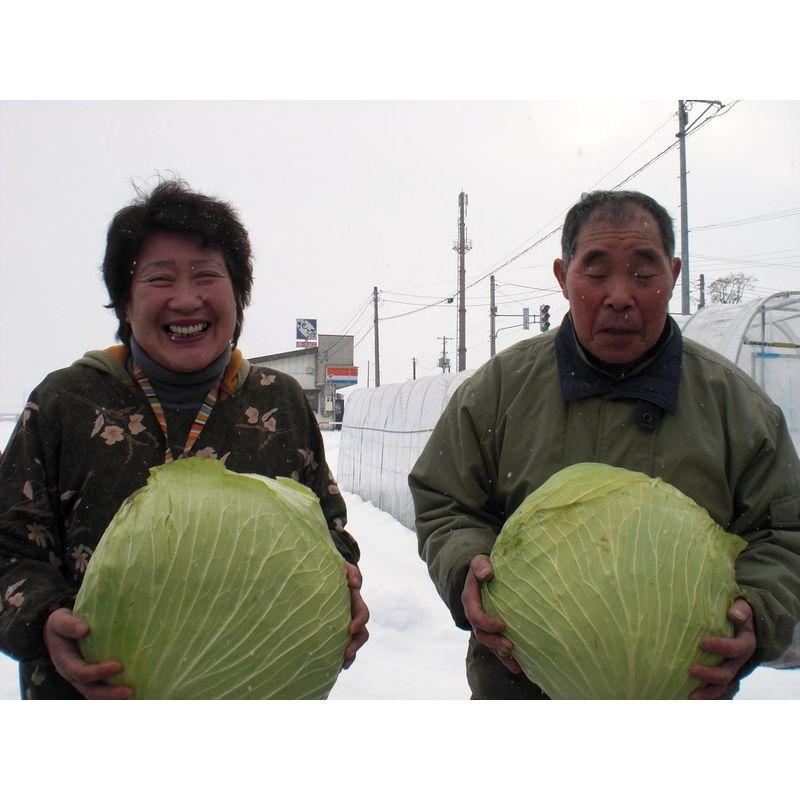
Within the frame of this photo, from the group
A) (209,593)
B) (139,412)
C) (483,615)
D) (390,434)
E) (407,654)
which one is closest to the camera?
(209,593)

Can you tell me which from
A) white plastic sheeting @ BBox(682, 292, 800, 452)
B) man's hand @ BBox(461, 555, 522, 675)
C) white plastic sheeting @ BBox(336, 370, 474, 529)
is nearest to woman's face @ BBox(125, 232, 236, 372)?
man's hand @ BBox(461, 555, 522, 675)

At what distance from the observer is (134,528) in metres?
1.30

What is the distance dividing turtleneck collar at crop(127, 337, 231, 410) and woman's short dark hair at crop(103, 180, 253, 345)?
0.17 m

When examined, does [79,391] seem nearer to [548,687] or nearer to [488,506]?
[488,506]

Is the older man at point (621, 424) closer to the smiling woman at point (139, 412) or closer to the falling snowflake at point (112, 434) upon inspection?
the smiling woman at point (139, 412)

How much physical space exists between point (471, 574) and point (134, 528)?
77 cm

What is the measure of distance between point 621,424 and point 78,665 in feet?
4.50

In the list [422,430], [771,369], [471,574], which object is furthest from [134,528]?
[422,430]

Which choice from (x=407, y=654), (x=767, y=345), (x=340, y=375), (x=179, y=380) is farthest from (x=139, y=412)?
(x=767, y=345)

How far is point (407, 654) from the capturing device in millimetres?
4062

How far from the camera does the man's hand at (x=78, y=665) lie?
1280 mm

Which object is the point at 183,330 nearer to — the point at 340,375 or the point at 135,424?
the point at 135,424

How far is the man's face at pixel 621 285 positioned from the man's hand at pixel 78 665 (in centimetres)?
135

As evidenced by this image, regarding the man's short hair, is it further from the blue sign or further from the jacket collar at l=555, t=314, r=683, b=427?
the blue sign
